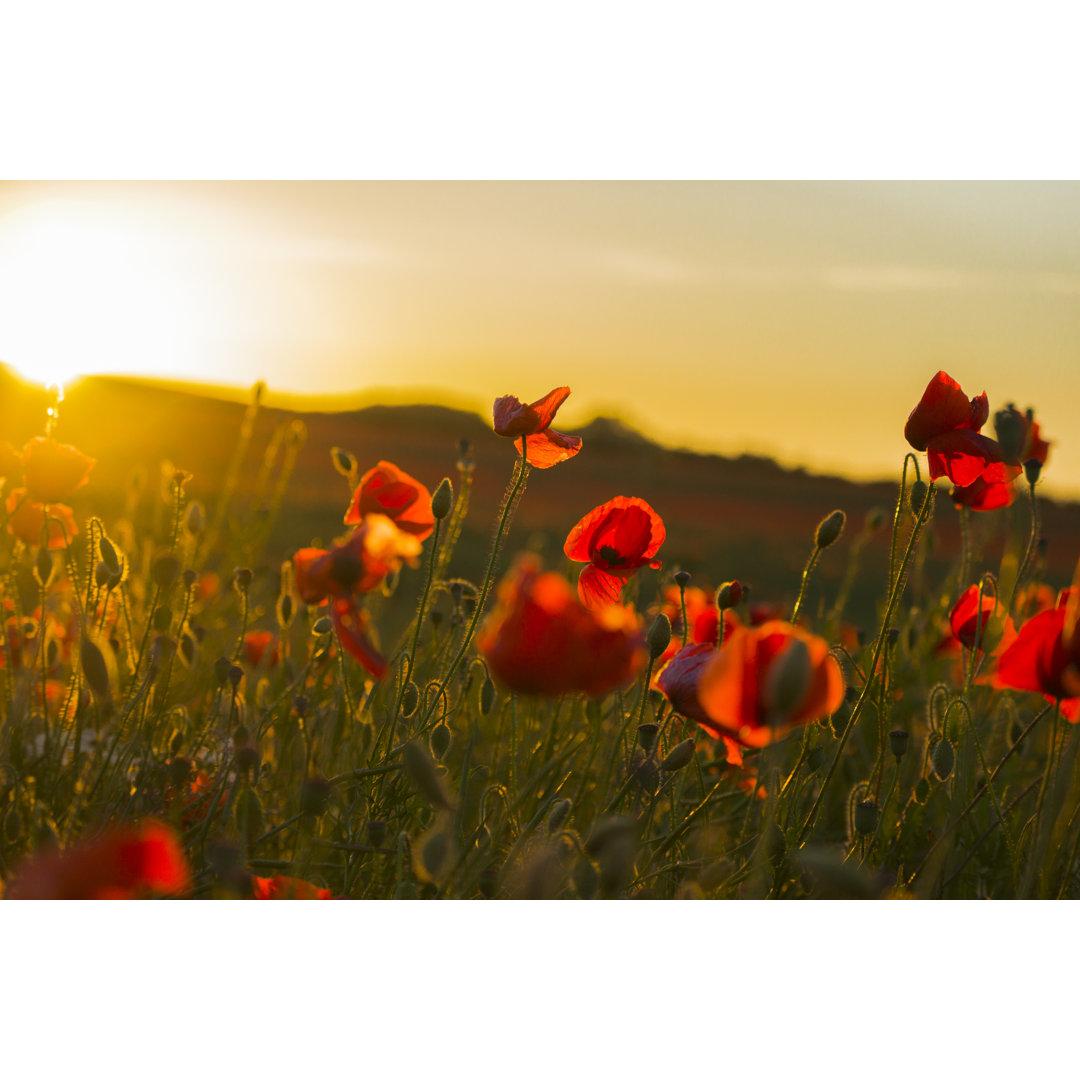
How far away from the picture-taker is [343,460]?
1695 mm

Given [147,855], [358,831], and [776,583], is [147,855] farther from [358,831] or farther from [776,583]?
[776,583]

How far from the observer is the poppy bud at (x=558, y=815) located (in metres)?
1.04

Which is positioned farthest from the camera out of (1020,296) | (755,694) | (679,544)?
(679,544)

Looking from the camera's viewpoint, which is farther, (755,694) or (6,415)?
(6,415)

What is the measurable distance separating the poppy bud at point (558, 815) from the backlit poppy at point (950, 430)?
0.56 meters

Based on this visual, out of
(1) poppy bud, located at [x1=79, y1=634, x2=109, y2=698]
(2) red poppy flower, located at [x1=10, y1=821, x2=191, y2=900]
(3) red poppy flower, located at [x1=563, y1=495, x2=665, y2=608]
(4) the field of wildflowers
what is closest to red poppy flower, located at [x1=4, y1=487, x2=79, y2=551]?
(4) the field of wildflowers

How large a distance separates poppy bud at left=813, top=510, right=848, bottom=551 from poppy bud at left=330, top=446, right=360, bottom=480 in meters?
0.83

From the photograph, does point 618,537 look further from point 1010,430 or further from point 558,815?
point 1010,430

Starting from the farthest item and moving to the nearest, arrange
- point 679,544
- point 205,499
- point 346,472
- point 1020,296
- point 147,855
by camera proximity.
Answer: point 205,499 < point 679,544 < point 346,472 < point 1020,296 < point 147,855

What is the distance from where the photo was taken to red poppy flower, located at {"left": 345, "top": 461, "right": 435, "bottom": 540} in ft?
4.09

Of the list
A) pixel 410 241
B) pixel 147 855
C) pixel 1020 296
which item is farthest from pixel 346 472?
pixel 1020 296
